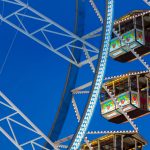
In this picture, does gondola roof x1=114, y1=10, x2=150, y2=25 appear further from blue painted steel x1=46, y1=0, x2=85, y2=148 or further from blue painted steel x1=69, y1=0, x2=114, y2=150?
blue painted steel x1=69, y1=0, x2=114, y2=150

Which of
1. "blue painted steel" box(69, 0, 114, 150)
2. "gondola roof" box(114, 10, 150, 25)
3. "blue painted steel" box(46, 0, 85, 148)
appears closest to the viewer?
"blue painted steel" box(69, 0, 114, 150)

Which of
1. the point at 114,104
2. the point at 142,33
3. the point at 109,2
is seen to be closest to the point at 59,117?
the point at 114,104

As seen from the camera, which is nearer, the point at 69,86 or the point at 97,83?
the point at 97,83

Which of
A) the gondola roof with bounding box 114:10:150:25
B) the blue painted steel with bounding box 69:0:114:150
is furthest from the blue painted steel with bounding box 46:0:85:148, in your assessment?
the blue painted steel with bounding box 69:0:114:150

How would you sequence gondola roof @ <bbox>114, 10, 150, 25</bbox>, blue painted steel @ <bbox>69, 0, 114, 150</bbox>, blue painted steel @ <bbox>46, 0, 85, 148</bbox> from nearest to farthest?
blue painted steel @ <bbox>69, 0, 114, 150</bbox> < blue painted steel @ <bbox>46, 0, 85, 148</bbox> < gondola roof @ <bbox>114, 10, 150, 25</bbox>

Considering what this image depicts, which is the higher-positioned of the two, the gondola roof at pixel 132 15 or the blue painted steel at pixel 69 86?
the gondola roof at pixel 132 15

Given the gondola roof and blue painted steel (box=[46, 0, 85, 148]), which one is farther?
the gondola roof

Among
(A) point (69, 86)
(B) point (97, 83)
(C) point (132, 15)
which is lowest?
(A) point (69, 86)

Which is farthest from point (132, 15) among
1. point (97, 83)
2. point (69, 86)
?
point (97, 83)

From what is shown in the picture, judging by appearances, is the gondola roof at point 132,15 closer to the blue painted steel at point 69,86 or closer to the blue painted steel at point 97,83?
the blue painted steel at point 69,86

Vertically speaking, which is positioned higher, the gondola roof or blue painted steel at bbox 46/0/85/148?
the gondola roof

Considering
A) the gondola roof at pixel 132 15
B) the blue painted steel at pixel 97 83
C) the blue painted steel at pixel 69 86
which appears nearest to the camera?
the blue painted steel at pixel 97 83

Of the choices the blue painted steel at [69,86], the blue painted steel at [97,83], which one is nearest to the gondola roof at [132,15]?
the blue painted steel at [69,86]

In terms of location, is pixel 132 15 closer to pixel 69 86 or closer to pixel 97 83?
pixel 69 86
